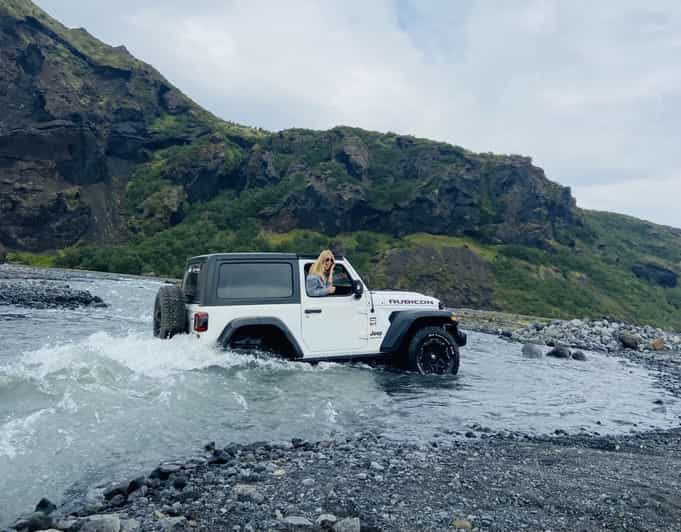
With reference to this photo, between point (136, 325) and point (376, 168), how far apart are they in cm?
11134

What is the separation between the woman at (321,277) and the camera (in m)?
9.85

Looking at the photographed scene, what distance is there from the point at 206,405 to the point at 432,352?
4.93 metres

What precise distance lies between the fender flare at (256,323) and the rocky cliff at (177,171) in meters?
92.7

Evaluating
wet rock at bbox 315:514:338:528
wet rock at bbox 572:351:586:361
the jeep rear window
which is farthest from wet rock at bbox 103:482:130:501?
wet rock at bbox 572:351:586:361

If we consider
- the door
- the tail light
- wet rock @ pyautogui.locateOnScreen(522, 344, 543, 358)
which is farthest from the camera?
wet rock @ pyautogui.locateOnScreen(522, 344, 543, 358)

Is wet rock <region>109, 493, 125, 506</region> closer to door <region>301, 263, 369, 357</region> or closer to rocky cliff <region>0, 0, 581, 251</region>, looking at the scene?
door <region>301, 263, 369, 357</region>

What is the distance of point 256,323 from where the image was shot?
909 cm

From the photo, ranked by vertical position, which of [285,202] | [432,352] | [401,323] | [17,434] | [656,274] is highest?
[285,202]

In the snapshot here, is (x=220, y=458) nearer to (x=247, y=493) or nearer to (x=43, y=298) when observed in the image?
(x=247, y=493)

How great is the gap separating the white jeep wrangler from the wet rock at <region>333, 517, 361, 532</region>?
5.57 meters

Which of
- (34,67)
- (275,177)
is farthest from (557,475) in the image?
(34,67)

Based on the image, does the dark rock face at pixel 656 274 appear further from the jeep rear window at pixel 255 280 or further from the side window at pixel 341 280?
the jeep rear window at pixel 255 280

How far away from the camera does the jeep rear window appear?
9258 mm

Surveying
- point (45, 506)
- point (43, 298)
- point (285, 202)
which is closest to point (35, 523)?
point (45, 506)
